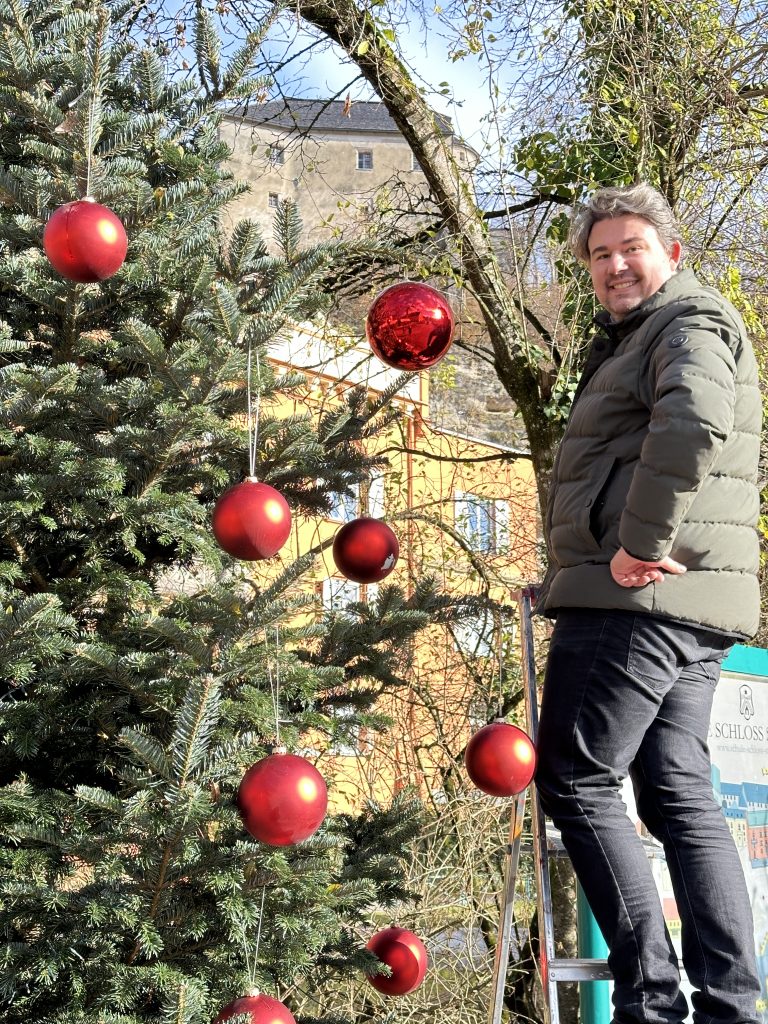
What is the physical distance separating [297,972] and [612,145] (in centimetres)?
393

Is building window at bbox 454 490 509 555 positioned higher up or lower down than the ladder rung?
higher up

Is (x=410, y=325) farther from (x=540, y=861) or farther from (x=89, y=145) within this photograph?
(x=540, y=861)

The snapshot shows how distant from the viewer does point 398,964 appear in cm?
253

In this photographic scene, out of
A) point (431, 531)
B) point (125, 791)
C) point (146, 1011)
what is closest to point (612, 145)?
point (431, 531)

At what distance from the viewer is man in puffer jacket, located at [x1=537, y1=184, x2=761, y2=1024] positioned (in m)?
2.04

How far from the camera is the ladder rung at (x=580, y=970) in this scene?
2.49 m

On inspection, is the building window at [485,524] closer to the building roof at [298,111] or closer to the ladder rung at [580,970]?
the building roof at [298,111]

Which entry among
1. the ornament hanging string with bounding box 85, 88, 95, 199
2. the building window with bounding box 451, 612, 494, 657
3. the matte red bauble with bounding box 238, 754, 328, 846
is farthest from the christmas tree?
the building window with bounding box 451, 612, 494, 657

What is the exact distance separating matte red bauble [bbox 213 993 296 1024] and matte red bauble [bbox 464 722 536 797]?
658 mm

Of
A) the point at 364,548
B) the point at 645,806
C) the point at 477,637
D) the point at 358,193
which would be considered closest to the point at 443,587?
the point at 477,637

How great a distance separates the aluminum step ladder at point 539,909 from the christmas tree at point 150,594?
286mm

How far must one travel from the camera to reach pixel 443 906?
461cm

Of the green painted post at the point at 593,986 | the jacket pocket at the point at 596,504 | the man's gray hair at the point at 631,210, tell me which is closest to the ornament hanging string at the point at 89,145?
the man's gray hair at the point at 631,210

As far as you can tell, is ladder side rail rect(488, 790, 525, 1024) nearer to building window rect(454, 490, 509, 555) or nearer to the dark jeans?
the dark jeans
